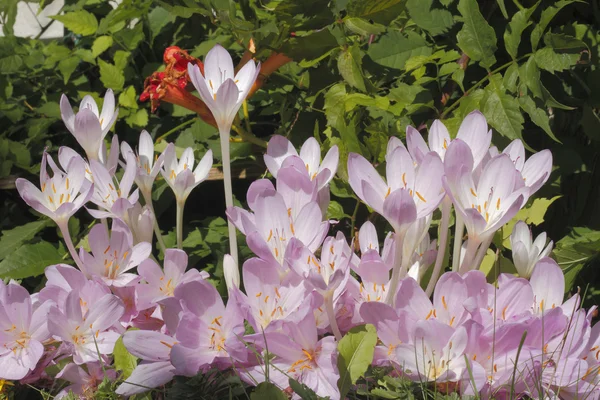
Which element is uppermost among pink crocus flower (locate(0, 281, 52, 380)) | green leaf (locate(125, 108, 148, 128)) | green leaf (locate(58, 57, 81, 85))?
green leaf (locate(58, 57, 81, 85))

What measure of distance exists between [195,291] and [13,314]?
0.25m

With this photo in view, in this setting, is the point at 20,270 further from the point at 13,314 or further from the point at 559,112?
the point at 559,112

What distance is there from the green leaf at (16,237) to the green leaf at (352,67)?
0.79 m

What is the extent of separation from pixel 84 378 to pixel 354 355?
0.37 m

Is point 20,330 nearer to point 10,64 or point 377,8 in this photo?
point 377,8

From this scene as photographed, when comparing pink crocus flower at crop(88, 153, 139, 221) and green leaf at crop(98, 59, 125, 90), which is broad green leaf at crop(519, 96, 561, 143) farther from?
green leaf at crop(98, 59, 125, 90)

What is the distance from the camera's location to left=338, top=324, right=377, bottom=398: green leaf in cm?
85

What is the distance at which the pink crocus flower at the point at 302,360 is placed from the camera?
33.5 inches

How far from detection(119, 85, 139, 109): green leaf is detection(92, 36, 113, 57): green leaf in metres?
0.17

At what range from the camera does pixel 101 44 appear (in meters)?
2.13

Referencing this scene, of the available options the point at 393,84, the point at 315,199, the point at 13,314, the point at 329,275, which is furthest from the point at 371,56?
the point at 13,314

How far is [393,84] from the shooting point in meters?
1.68

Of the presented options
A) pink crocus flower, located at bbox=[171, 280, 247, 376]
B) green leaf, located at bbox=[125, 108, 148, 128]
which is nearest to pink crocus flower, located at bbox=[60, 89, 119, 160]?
pink crocus flower, located at bbox=[171, 280, 247, 376]

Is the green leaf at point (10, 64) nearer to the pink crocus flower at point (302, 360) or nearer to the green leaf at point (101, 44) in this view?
the green leaf at point (101, 44)
